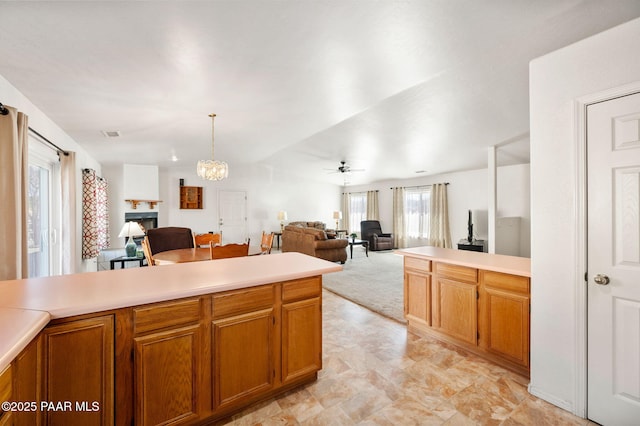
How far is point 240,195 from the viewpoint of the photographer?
8539mm

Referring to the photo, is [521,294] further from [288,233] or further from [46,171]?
[288,233]

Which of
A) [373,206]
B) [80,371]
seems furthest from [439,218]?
[80,371]

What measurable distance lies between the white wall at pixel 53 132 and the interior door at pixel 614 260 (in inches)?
165

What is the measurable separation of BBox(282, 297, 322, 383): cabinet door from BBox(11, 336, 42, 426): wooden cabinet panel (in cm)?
115

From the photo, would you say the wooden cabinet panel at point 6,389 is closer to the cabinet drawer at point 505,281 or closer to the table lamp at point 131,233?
the cabinet drawer at point 505,281

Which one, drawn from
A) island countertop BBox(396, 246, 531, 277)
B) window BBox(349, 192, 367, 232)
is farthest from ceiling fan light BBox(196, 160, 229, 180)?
window BBox(349, 192, 367, 232)

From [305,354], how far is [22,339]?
4.80ft

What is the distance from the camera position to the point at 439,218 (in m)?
7.60

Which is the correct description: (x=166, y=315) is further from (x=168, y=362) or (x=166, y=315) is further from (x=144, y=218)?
(x=144, y=218)

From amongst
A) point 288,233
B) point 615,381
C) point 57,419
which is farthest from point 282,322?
point 288,233

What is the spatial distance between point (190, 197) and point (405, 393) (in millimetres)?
7484

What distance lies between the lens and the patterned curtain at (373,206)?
956cm

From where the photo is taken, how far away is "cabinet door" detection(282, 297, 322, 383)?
5.91 feet

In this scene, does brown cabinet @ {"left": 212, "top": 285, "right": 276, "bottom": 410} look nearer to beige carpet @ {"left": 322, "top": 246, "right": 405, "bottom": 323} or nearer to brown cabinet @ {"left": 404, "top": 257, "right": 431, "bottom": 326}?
brown cabinet @ {"left": 404, "top": 257, "right": 431, "bottom": 326}
